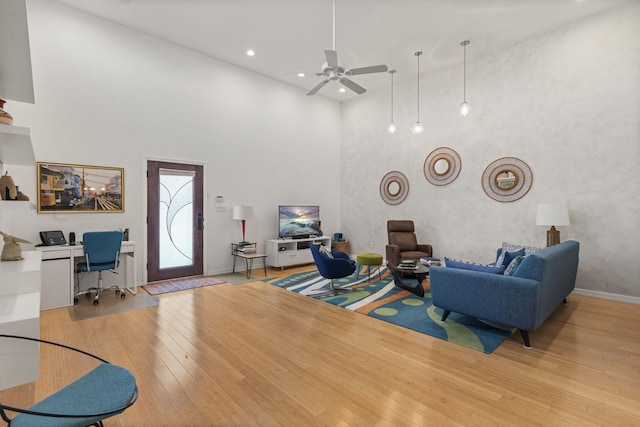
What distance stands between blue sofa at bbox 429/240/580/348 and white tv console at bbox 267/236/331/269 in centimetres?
362

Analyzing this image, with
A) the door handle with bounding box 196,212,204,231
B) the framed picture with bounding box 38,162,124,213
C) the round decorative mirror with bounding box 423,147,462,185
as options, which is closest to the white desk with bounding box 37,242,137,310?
the framed picture with bounding box 38,162,124,213

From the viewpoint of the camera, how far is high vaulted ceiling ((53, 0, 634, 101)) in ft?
14.4

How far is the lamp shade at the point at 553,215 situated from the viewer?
4.49 meters

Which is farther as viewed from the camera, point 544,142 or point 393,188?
point 393,188

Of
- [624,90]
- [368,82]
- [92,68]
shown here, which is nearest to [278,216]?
[368,82]

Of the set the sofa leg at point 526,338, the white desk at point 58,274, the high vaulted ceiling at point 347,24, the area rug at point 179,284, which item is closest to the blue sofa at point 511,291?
the sofa leg at point 526,338

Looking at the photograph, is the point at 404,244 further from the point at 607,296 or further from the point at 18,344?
the point at 18,344

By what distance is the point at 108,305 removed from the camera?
4.19 m

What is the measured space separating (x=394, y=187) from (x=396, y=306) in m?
3.55

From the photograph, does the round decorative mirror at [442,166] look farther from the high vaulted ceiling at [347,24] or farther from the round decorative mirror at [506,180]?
the high vaulted ceiling at [347,24]

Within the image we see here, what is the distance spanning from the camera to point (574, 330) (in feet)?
11.2

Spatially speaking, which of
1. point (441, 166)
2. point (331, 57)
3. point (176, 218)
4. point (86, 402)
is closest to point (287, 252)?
point (176, 218)

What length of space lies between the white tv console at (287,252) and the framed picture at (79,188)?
9.33 feet

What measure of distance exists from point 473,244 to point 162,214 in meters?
5.72
